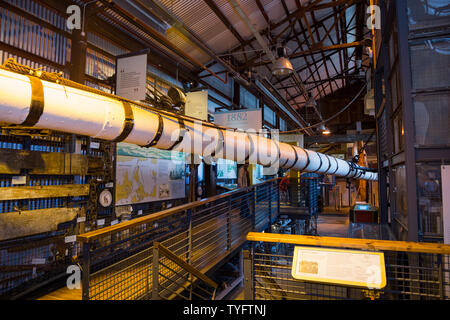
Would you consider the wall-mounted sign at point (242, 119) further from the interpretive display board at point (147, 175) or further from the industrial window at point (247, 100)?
the industrial window at point (247, 100)

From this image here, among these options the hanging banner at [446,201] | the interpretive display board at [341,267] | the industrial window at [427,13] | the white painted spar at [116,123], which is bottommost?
the interpretive display board at [341,267]

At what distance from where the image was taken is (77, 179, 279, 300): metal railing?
2.49 meters

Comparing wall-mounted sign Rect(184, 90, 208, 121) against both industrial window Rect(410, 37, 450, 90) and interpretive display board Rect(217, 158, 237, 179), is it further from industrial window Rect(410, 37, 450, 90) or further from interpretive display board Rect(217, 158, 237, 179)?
interpretive display board Rect(217, 158, 237, 179)

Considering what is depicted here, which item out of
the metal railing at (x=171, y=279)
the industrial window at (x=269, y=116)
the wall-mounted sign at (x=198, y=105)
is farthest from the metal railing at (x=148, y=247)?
the industrial window at (x=269, y=116)

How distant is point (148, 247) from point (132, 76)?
2893 mm

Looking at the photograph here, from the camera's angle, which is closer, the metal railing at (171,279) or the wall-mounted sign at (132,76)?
the metal railing at (171,279)

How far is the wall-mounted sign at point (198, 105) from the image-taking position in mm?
5242

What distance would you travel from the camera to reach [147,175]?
19.9 ft

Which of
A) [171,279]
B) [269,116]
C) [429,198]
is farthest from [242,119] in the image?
[269,116]

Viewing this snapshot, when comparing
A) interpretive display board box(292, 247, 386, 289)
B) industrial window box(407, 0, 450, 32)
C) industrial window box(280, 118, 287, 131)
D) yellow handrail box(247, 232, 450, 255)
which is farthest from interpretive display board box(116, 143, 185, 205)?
industrial window box(280, 118, 287, 131)

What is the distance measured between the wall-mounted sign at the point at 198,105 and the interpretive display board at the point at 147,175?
1447mm

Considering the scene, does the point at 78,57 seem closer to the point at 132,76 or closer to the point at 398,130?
the point at 132,76
